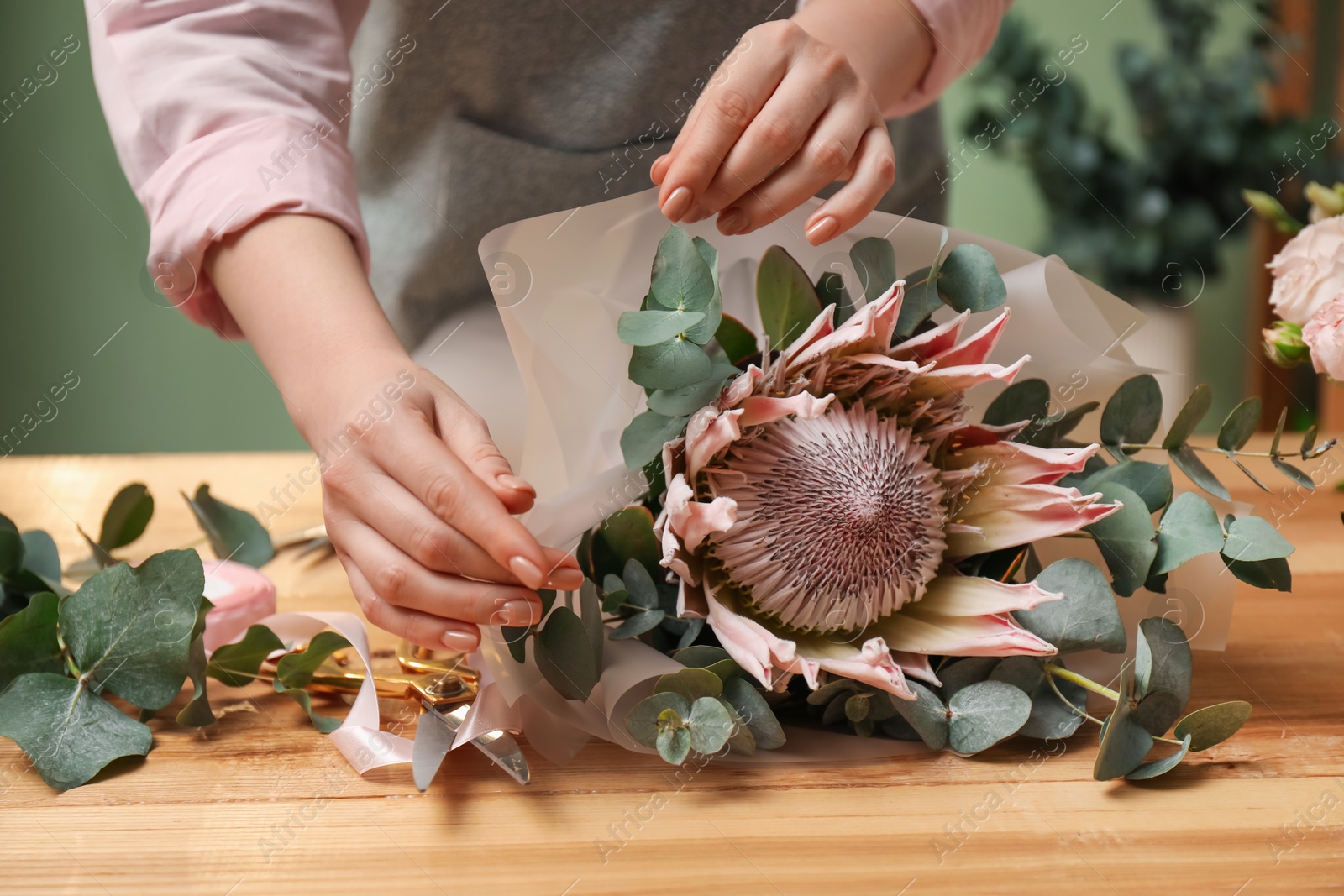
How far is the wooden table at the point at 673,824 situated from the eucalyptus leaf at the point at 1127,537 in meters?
0.07

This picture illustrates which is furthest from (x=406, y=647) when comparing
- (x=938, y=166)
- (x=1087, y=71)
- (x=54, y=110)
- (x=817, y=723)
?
(x=1087, y=71)

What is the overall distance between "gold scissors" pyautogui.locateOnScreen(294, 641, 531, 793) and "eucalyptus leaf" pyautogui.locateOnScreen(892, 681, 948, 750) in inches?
5.5

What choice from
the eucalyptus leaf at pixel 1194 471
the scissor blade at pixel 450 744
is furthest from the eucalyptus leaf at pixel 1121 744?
the scissor blade at pixel 450 744

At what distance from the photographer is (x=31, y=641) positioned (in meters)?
0.40

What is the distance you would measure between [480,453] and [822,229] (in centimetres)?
15

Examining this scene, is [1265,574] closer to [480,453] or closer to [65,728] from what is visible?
[480,453]

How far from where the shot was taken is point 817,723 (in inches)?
15.6

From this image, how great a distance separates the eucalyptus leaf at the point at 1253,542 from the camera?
375 millimetres

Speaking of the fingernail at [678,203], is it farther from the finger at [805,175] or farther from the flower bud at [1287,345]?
the flower bud at [1287,345]

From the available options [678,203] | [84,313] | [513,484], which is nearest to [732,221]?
[678,203]

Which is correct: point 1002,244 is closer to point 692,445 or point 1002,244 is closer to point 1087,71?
point 692,445

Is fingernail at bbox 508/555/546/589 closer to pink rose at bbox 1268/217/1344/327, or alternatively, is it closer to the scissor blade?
the scissor blade

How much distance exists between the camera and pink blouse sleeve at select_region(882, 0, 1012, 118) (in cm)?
51

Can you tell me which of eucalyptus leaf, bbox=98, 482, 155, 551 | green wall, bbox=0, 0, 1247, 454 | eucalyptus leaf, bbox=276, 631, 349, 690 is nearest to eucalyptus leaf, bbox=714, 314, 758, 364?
eucalyptus leaf, bbox=276, 631, 349, 690
